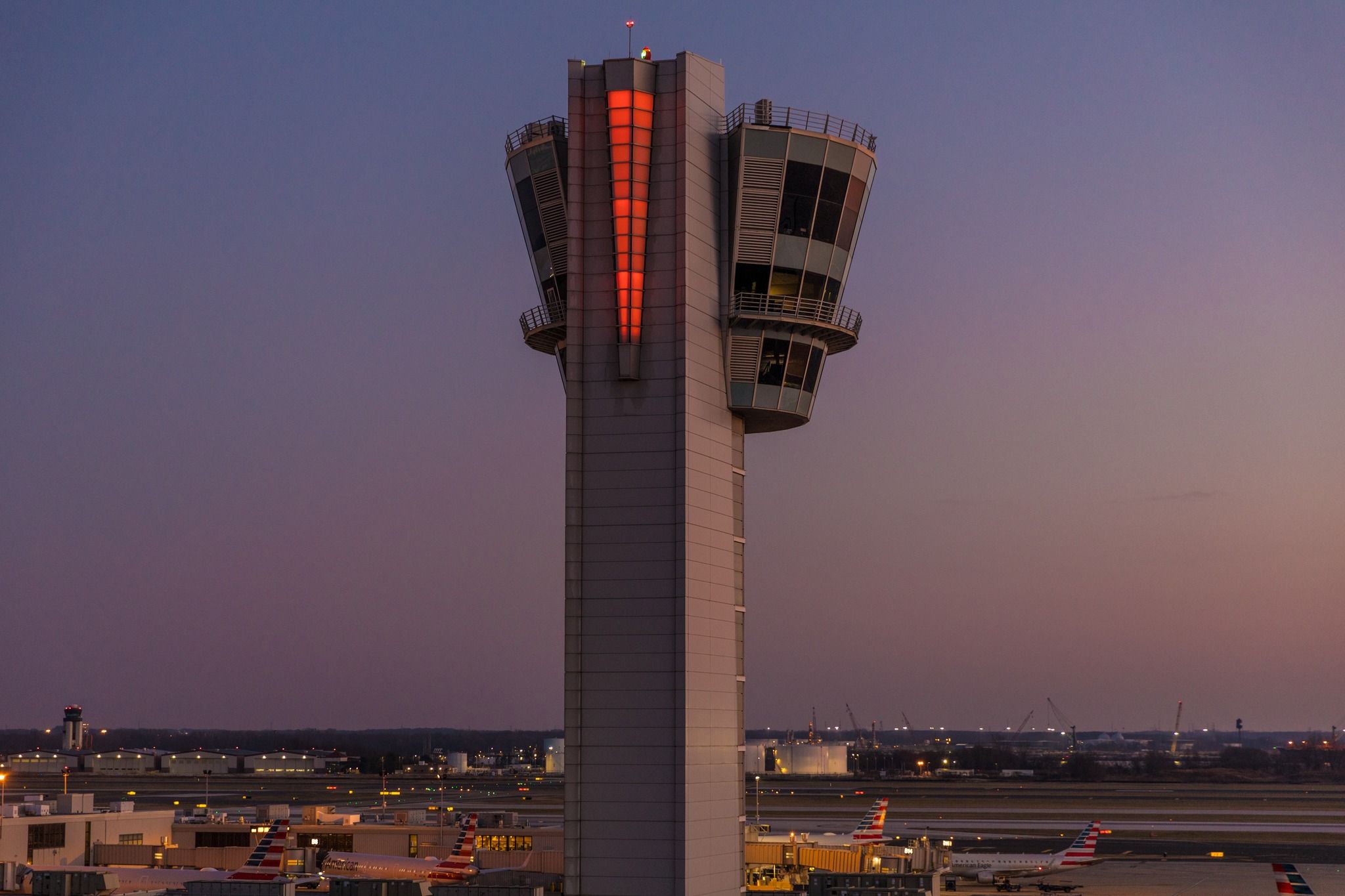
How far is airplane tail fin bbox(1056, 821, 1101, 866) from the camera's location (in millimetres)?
91062

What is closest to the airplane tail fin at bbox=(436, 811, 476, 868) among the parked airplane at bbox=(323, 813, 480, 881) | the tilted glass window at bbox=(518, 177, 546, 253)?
the parked airplane at bbox=(323, 813, 480, 881)

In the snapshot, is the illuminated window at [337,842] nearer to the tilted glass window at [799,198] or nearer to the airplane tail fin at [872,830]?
the airplane tail fin at [872,830]

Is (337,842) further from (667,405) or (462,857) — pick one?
(667,405)

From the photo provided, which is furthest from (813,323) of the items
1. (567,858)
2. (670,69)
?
(567,858)

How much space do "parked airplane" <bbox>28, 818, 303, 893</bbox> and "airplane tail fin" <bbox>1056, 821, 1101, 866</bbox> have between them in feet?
162

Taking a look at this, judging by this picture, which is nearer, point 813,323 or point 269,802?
point 813,323

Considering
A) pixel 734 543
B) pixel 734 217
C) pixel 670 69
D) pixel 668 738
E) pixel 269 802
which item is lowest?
pixel 269 802

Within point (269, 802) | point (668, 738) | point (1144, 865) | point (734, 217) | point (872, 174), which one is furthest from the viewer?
point (269, 802)

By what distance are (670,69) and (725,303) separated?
309 inches

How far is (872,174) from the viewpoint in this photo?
1966 inches

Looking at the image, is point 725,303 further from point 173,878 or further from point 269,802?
point 269,802

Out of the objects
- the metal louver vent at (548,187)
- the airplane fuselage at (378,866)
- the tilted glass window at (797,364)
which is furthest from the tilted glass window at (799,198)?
the airplane fuselage at (378,866)

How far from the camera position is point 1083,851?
91.6m

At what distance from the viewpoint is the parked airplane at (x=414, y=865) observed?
74.7 meters
